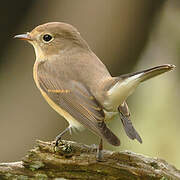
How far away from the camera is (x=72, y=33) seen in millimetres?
6727

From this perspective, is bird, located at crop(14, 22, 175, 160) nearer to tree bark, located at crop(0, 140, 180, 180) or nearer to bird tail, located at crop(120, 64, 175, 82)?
bird tail, located at crop(120, 64, 175, 82)

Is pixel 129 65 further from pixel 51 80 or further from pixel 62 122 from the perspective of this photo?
pixel 51 80

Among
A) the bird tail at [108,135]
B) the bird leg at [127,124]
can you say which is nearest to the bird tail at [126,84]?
the bird leg at [127,124]

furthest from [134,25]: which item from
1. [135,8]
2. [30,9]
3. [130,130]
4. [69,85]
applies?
[130,130]

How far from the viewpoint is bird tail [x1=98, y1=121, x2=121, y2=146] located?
5.28m

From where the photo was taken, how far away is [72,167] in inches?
222

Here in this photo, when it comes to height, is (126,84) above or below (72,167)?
above

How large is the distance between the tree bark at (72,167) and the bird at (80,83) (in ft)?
0.44

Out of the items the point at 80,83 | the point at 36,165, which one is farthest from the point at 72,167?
the point at 80,83

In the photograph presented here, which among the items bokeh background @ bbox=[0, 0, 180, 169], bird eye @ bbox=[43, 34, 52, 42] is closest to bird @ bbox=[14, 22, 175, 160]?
bird eye @ bbox=[43, 34, 52, 42]

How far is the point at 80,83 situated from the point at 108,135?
0.87 metres

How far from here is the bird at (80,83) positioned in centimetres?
548

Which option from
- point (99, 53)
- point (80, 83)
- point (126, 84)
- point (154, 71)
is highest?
point (154, 71)

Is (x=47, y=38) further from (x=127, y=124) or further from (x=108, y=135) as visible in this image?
(x=108, y=135)
